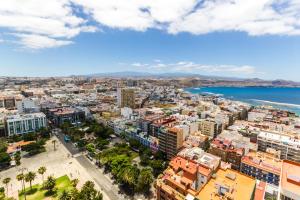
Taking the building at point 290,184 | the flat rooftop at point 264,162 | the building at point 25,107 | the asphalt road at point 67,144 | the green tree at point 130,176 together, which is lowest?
the asphalt road at point 67,144

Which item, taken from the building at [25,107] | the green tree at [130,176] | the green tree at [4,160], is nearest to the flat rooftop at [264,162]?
the green tree at [130,176]

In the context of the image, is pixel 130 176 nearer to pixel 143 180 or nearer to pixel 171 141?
pixel 143 180

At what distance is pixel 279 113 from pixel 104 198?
116454mm

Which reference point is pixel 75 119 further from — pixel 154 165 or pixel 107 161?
pixel 154 165

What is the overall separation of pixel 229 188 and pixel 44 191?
134 feet

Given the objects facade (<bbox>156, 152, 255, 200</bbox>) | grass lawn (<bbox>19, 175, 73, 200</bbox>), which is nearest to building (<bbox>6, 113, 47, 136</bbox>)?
grass lawn (<bbox>19, 175, 73, 200</bbox>)

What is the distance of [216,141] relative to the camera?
196ft

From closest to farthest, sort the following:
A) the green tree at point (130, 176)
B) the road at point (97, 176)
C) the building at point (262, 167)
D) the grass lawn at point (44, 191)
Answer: the grass lawn at point (44, 191) → the green tree at point (130, 176) → the road at point (97, 176) → the building at point (262, 167)

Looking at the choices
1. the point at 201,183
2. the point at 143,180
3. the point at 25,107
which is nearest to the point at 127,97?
the point at 25,107

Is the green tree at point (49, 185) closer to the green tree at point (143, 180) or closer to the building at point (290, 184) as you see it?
the green tree at point (143, 180)

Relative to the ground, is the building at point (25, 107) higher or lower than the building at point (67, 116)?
higher

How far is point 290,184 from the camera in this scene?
36406 millimetres

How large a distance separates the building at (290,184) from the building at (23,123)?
90.7 m

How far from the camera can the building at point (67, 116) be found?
92469 millimetres
